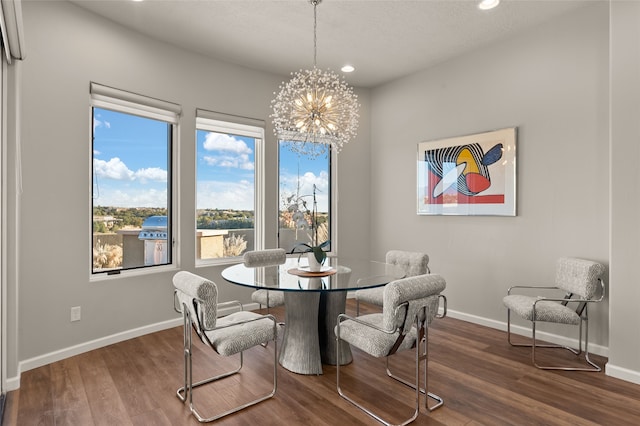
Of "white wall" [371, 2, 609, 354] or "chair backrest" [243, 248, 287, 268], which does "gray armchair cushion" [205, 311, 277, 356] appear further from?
"white wall" [371, 2, 609, 354]

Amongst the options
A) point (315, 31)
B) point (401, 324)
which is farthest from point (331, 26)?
point (401, 324)

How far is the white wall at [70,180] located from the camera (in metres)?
2.96

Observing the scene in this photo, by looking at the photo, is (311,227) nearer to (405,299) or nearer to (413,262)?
(413,262)

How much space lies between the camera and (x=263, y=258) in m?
3.73

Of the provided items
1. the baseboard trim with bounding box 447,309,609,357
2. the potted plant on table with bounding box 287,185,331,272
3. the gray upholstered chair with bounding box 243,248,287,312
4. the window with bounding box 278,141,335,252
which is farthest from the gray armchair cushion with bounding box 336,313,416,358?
the window with bounding box 278,141,335,252

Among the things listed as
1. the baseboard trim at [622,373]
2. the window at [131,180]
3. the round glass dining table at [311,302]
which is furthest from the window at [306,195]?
the baseboard trim at [622,373]

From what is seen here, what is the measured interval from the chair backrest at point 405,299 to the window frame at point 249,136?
268 centimetres

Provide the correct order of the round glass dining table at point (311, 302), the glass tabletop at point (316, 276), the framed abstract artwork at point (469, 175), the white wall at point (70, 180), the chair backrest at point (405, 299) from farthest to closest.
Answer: the framed abstract artwork at point (469, 175), the white wall at point (70, 180), the round glass dining table at point (311, 302), the glass tabletop at point (316, 276), the chair backrest at point (405, 299)

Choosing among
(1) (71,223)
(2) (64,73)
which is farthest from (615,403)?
(2) (64,73)

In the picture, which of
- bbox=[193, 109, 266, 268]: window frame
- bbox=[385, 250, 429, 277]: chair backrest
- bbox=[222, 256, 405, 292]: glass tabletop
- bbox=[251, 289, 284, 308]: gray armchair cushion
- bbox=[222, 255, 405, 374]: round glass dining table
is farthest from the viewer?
bbox=[193, 109, 266, 268]: window frame

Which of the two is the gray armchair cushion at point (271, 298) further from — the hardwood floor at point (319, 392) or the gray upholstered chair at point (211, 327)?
the gray upholstered chair at point (211, 327)

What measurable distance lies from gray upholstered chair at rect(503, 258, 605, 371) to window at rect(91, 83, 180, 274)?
135 inches

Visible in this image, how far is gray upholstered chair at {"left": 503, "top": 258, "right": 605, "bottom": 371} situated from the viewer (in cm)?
299

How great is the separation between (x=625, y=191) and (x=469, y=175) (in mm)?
1527
